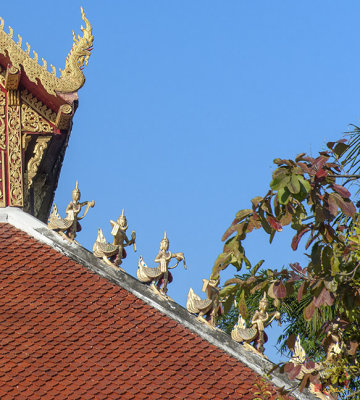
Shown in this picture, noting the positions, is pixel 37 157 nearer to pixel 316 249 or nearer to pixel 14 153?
pixel 14 153

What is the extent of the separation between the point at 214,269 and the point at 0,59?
7758 mm

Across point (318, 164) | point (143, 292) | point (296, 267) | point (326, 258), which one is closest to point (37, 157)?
point (143, 292)

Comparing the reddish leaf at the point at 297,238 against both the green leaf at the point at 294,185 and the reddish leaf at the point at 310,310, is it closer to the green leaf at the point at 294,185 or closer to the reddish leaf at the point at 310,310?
the reddish leaf at the point at 310,310

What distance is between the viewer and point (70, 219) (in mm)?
13977

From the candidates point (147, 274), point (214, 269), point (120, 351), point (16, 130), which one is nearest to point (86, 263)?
point (147, 274)

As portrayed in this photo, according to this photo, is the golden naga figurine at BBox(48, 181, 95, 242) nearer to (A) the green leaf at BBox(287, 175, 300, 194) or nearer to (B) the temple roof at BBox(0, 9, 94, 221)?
(B) the temple roof at BBox(0, 9, 94, 221)

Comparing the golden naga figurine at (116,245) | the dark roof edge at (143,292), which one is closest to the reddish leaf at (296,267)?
the dark roof edge at (143,292)

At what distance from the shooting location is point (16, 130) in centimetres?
1523

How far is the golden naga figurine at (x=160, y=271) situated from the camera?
1330cm

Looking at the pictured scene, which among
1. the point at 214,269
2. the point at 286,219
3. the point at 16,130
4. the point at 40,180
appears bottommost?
the point at 40,180

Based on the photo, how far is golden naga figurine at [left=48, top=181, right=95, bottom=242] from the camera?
13898 millimetres

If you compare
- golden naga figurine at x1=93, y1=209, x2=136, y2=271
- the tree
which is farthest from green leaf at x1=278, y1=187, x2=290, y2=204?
golden naga figurine at x1=93, y1=209, x2=136, y2=271

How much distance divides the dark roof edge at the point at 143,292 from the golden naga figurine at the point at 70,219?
0.30 feet

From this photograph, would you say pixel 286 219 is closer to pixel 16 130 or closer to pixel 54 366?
pixel 54 366
